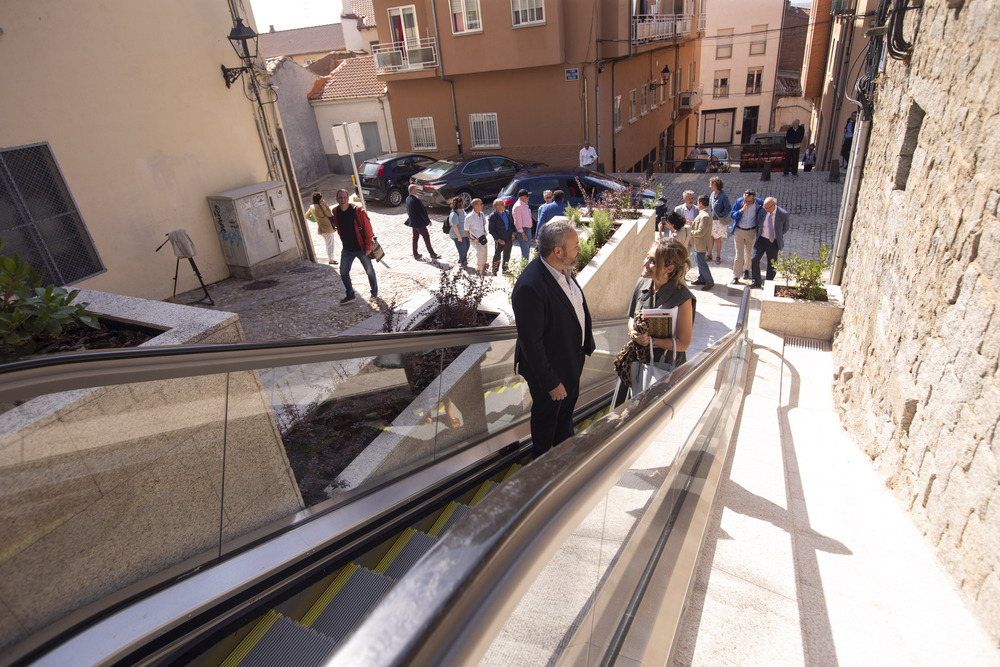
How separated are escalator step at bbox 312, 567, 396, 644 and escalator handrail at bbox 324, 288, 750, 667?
1.46 meters

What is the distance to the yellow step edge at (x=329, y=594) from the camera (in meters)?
2.62

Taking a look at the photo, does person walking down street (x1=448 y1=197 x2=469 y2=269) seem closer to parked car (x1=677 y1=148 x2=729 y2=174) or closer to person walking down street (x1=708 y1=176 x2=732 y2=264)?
person walking down street (x1=708 y1=176 x2=732 y2=264)

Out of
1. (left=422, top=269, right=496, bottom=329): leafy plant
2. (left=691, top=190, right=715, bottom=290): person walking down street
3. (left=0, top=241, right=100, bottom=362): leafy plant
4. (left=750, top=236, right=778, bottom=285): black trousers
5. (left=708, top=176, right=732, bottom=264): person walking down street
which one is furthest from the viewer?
(left=708, top=176, right=732, bottom=264): person walking down street

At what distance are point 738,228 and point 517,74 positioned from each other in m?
13.4

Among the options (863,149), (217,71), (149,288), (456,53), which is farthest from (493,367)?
(456,53)

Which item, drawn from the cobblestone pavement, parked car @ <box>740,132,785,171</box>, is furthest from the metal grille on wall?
parked car @ <box>740,132,785,171</box>

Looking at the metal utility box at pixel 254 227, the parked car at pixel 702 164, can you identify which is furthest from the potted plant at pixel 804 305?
the parked car at pixel 702 164

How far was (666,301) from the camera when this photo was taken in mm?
3848

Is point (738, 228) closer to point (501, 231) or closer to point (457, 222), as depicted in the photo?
point (501, 231)

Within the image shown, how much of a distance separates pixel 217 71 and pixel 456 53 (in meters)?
12.0

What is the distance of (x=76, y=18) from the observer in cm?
830

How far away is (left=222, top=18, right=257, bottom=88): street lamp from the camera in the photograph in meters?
10.2

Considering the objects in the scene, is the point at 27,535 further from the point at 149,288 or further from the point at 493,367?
the point at 149,288

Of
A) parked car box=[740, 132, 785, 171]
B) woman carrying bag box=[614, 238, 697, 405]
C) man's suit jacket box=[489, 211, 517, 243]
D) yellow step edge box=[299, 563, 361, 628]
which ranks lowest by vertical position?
parked car box=[740, 132, 785, 171]
